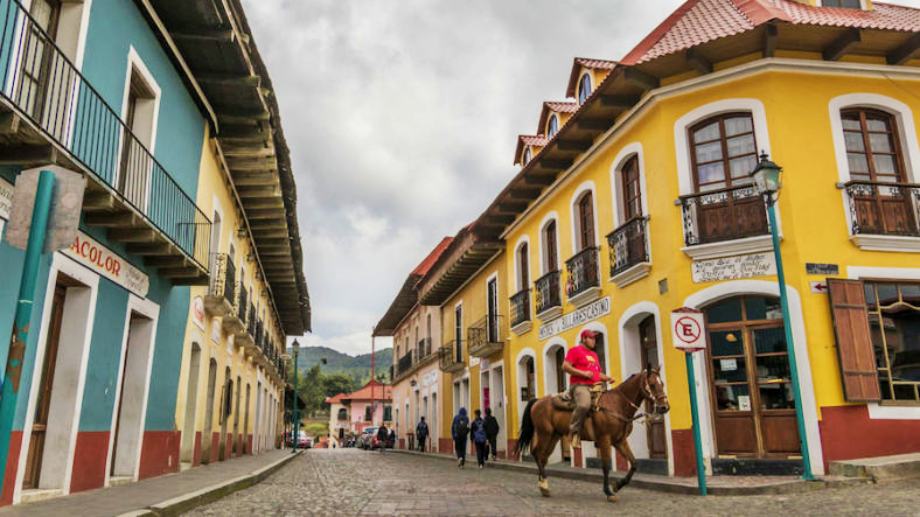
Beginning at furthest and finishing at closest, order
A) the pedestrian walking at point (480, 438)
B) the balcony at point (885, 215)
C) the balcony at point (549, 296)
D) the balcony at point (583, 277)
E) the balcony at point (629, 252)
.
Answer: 1. the pedestrian walking at point (480, 438)
2. the balcony at point (549, 296)
3. the balcony at point (583, 277)
4. the balcony at point (629, 252)
5. the balcony at point (885, 215)

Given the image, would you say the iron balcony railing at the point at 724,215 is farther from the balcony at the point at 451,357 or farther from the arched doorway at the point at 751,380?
the balcony at the point at 451,357

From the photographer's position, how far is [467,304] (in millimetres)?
27750

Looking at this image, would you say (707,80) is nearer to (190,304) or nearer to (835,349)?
(835,349)

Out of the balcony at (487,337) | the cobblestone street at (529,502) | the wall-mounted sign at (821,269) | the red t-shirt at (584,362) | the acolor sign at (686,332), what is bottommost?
the cobblestone street at (529,502)

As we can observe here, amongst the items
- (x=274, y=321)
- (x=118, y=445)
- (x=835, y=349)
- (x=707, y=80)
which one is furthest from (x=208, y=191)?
(x=274, y=321)

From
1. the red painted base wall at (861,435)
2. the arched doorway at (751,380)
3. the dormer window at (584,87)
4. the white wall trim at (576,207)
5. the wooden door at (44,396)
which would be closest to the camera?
the wooden door at (44,396)

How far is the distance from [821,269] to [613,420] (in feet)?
16.9

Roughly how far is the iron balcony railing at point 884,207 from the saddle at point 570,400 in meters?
5.82

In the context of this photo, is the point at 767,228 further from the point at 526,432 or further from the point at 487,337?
the point at 487,337

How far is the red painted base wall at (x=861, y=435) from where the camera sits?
36.3ft

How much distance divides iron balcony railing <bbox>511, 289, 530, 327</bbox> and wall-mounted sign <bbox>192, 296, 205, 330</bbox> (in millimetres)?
9294

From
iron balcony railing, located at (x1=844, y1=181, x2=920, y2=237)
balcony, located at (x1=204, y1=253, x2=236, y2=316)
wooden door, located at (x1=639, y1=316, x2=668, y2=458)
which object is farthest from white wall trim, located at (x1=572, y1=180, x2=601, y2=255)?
balcony, located at (x1=204, y1=253, x2=236, y2=316)

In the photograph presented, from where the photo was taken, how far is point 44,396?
809 cm

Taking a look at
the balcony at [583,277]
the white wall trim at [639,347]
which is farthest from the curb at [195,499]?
the balcony at [583,277]
